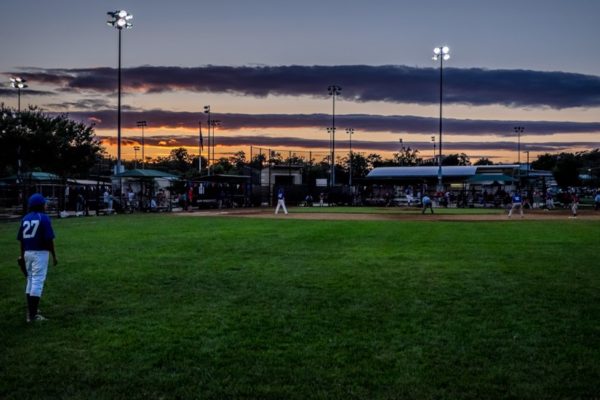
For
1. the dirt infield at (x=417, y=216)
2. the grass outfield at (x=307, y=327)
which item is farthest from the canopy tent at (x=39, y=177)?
the grass outfield at (x=307, y=327)

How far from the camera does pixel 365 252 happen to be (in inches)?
603

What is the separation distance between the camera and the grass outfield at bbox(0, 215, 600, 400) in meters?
5.32

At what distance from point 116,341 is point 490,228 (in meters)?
20.3

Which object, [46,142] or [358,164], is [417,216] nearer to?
[46,142]

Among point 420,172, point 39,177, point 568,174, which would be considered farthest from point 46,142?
point 568,174

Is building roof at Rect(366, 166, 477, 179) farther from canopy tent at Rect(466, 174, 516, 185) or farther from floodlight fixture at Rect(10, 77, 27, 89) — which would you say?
floodlight fixture at Rect(10, 77, 27, 89)

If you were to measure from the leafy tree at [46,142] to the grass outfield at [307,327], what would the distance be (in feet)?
88.8

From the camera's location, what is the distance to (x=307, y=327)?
7324 millimetres

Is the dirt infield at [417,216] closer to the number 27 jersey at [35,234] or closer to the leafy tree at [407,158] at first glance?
the number 27 jersey at [35,234]

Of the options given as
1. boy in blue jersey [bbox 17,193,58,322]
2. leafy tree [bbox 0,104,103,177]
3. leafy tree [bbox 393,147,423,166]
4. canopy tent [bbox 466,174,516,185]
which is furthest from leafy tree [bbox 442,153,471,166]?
boy in blue jersey [bbox 17,193,58,322]

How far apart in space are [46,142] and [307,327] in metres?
37.3

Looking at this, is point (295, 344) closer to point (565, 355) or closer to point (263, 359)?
point (263, 359)

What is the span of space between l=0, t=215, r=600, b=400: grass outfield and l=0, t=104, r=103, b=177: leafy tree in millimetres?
27055

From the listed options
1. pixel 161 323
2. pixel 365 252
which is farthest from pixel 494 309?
pixel 365 252
